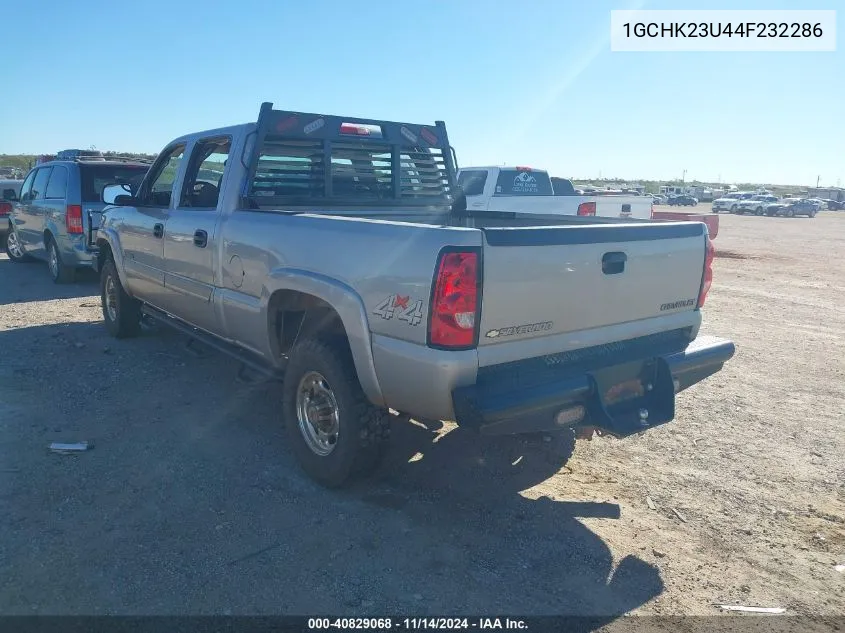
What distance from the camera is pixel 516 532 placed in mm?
3621

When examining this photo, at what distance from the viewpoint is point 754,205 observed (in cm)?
5112

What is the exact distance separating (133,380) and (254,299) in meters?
2.13

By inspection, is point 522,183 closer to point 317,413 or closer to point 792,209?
point 317,413

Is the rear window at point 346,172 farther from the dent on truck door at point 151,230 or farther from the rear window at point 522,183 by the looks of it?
the rear window at point 522,183

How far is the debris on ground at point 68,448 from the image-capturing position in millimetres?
4418

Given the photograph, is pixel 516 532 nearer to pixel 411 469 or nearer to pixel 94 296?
pixel 411 469

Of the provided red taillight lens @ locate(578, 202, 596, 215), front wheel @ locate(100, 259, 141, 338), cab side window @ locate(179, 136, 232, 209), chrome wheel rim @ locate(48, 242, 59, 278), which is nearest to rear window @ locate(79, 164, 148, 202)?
chrome wheel rim @ locate(48, 242, 59, 278)

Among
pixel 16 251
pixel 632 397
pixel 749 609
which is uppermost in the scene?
pixel 16 251

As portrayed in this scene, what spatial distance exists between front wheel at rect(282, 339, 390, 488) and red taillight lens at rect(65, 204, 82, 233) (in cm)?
689

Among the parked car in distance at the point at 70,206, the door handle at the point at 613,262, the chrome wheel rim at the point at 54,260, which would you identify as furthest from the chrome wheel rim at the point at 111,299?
the door handle at the point at 613,262

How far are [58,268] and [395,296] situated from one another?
346 inches

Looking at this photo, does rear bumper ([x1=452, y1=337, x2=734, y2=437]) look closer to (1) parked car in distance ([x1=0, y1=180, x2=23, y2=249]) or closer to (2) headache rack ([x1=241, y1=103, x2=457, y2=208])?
(2) headache rack ([x1=241, y1=103, x2=457, y2=208])

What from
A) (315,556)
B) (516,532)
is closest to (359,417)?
(315,556)

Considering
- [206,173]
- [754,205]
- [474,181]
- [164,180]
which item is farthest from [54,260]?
[754,205]
